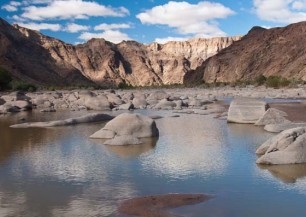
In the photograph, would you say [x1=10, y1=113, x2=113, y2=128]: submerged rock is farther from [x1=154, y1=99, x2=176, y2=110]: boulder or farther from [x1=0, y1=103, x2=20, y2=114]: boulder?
[x1=0, y1=103, x2=20, y2=114]: boulder

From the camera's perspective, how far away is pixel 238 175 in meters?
9.67

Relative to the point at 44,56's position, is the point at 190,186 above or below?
below

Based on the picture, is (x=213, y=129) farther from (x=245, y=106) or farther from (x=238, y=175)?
(x=238, y=175)

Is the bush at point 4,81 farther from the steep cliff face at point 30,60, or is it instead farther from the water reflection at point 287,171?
the water reflection at point 287,171

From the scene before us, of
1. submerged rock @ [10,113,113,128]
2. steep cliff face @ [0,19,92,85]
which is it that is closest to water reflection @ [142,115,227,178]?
submerged rock @ [10,113,113,128]

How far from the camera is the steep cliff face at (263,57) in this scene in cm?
9862

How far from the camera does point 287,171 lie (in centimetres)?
987

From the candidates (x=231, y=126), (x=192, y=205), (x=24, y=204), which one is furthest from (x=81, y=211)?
(x=231, y=126)

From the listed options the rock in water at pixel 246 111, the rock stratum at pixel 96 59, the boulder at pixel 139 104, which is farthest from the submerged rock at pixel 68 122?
the rock stratum at pixel 96 59

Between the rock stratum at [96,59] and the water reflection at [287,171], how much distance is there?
104 metres

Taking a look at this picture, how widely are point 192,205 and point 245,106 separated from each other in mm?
13713

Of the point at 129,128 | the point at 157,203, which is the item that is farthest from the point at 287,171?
the point at 129,128

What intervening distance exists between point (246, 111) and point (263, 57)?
93.6m

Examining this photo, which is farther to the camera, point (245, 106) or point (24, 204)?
point (245, 106)
